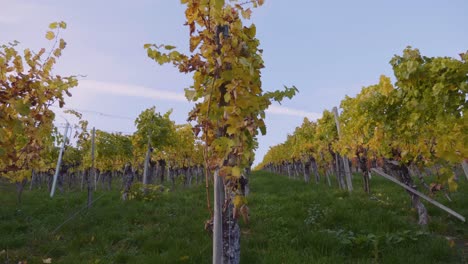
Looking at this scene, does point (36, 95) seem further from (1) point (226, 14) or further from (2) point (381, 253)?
(2) point (381, 253)

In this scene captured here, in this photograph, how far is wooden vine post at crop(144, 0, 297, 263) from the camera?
239cm

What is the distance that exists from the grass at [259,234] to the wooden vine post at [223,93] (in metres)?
3.53

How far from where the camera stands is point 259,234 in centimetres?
754

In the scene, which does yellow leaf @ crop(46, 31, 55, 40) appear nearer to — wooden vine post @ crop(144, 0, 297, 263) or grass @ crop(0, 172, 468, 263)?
wooden vine post @ crop(144, 0, 297, 263)

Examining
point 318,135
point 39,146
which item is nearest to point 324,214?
point 39,146

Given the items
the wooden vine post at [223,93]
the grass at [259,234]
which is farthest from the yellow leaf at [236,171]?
the grass at [259,234]

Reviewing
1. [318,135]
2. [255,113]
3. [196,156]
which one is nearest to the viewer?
[255,113]

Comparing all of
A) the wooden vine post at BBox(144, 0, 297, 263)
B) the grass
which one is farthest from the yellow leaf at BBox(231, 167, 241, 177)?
the grass

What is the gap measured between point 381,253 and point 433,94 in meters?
2.99

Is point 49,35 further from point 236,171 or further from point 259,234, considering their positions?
point 259,234

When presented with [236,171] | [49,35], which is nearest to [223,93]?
[236,171]

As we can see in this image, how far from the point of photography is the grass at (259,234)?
6.04 metres

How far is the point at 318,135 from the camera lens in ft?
55.8

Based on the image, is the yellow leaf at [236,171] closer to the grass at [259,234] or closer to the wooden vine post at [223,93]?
the wooden vine post at [223,93]
